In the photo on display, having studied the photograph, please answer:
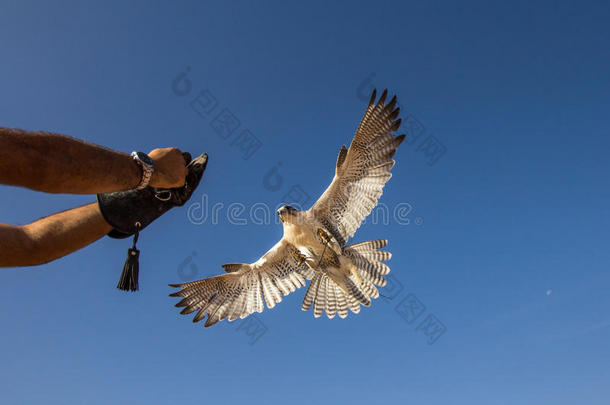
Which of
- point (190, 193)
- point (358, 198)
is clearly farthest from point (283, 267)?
point (190, 193)

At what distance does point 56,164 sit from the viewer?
1.69 meters

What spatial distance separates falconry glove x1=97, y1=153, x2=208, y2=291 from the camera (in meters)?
2.44

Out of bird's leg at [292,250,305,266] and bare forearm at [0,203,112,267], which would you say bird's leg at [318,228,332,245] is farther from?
bare forearm at [0,203,112,267]

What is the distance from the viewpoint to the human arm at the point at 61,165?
1.60 m

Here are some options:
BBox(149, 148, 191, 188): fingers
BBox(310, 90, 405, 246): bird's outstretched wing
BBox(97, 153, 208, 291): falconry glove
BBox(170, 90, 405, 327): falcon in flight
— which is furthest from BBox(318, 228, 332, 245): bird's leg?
BBox(149, 148, 191, 188): fingers

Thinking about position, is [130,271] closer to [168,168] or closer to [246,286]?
[168,168]

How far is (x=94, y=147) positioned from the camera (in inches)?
73.5

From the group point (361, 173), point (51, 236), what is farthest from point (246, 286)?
point (51, 236)

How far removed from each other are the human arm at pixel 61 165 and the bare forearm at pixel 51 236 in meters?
0.52

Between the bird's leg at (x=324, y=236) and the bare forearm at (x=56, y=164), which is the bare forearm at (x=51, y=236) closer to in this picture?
the bare forearm at (x=56, y=164)

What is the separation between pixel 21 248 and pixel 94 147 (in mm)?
791

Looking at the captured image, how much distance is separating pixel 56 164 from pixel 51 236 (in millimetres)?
762

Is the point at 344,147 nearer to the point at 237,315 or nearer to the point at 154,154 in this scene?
the point at 237,315

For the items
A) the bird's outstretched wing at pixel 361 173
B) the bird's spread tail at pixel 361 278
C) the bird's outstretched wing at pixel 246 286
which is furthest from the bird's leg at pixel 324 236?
the bird's outstretched wing at pixel 246 286
